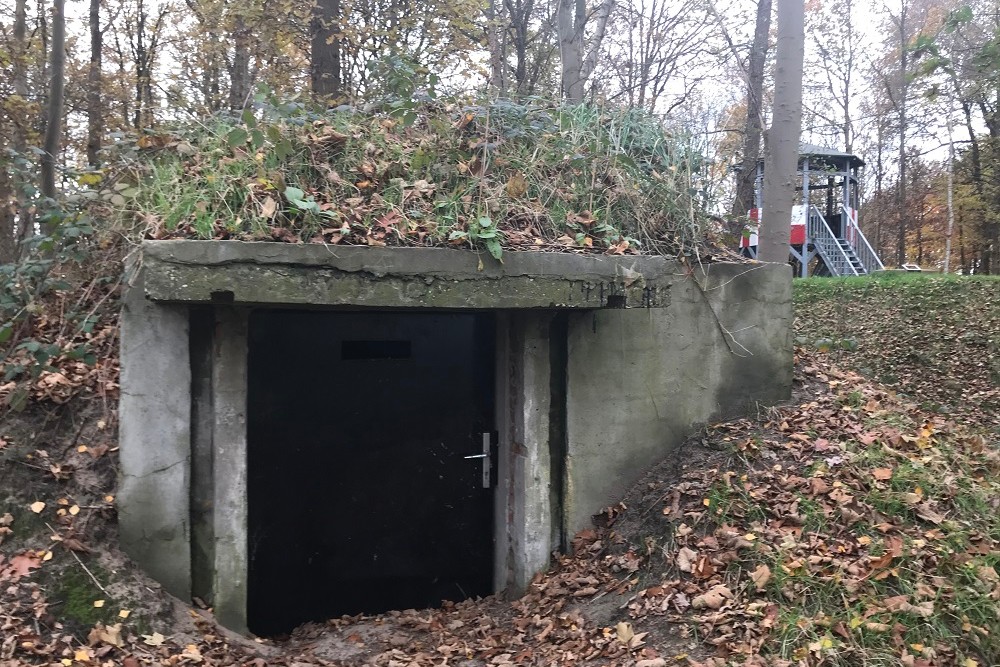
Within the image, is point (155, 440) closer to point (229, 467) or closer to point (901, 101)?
point (229, 467)

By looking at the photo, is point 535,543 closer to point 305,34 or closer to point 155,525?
point 155,525

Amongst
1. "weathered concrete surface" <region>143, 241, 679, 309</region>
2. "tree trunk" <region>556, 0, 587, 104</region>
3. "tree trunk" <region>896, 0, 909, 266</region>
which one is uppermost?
"tree trunk" <region>896, 0, 909, 266</region>

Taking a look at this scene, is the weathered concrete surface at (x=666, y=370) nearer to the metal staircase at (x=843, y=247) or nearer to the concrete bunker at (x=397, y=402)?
the concrete bunker at (x=397, y=402)

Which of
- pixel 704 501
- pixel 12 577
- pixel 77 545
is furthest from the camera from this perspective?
pixel 704 501

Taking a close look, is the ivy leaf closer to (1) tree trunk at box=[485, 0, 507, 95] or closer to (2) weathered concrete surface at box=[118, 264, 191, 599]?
(2) weathered concrete surface at box=[118, 264, 191, 599]

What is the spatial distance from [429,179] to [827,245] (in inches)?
667

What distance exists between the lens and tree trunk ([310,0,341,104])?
32.7 feet

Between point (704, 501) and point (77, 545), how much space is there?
3.67 meters

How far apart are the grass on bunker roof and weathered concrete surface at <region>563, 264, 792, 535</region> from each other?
0.48 metres

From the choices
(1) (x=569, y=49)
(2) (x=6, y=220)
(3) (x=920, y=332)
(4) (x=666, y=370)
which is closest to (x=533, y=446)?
(4) (x=666, y=370)

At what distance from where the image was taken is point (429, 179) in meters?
5.02

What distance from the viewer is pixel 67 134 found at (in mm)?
15039

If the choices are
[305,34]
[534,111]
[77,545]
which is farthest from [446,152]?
[305,34]

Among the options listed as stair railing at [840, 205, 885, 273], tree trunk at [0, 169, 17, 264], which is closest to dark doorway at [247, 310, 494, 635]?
tree trunk at [0, 169, 17, 264]
